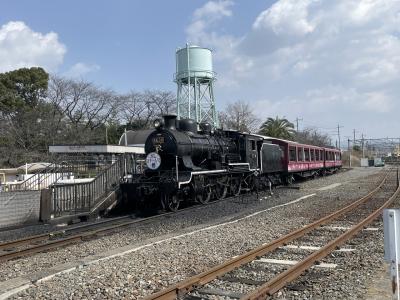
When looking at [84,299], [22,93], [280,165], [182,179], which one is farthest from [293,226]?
[22,93]

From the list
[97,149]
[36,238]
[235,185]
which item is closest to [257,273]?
[36,238]

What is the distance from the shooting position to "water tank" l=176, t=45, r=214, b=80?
51188 mm

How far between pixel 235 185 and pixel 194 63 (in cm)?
3117

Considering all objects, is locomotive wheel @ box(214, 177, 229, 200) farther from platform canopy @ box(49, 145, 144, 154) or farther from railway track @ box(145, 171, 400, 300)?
platform canopy @ box(49, 145, 144, 154)

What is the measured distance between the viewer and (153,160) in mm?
18172

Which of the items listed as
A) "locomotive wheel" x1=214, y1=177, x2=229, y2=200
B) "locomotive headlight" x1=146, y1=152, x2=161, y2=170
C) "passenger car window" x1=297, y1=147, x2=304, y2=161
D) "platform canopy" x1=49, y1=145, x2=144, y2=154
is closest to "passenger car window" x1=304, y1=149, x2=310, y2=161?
"passenger car window" x1=297, y1=147, x2=304, y2=161

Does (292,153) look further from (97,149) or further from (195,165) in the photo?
(97,149)

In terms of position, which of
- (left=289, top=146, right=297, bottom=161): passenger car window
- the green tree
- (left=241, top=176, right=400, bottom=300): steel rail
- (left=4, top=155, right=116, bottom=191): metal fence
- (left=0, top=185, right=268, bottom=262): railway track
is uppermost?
the green tree

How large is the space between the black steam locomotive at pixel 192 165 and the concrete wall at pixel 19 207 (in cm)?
332

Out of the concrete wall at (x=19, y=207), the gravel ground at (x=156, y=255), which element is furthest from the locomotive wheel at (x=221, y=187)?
the concrete wall at (x=19, y=207)

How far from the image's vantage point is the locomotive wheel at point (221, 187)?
20609 mm

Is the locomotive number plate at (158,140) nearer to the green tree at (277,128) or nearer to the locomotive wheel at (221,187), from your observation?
the locomotive wheel at (221,187)

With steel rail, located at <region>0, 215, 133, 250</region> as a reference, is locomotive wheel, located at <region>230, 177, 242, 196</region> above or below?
above

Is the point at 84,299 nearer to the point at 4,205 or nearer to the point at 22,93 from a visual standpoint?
the point at 4,205
